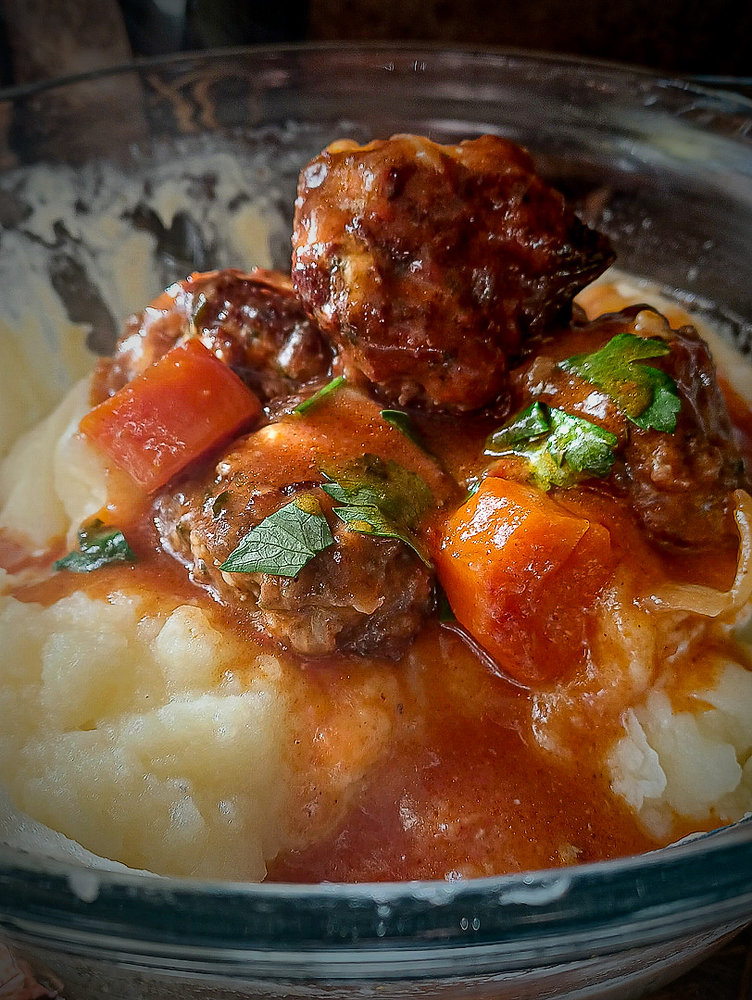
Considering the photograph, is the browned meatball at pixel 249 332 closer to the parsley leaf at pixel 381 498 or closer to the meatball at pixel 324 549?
the meatball at pixel 324 549

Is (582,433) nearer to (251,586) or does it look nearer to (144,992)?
(251,586)

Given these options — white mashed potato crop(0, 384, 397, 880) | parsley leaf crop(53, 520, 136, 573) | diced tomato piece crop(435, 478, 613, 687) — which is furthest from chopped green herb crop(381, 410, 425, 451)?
parsley leaf crop(53, 520, 136, 573)

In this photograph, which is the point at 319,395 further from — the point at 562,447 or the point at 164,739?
the point at 164,739

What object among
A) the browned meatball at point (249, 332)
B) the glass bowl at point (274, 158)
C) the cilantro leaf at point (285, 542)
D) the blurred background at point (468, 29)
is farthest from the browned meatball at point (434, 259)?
the blurred background at point (468, 29)

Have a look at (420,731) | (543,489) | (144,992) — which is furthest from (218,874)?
(543,489)

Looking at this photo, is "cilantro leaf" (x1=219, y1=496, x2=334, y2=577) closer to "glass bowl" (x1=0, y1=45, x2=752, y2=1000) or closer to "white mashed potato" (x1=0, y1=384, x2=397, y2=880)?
"white mashed potato" (x1=0, y1=384, x2=397, y2=880)
